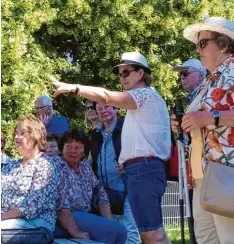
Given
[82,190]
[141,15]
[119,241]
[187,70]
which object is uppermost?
[141,15]

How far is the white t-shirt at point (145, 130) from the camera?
4766mm

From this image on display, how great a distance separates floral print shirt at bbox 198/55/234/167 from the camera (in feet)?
11.9

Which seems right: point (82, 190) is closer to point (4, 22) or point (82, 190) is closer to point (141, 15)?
point (4, 22)

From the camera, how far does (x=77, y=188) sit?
555 cm

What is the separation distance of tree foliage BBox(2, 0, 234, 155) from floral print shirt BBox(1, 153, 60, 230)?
20.1ft

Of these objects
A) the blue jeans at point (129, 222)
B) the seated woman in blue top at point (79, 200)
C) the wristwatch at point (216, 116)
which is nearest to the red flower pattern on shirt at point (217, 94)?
the wristwatch at point (216, 116)

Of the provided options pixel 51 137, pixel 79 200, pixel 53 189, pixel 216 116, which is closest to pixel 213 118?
pixel 216 116

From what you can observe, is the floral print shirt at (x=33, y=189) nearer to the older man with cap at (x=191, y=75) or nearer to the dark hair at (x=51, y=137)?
the dark hair at (x=51, y=137)

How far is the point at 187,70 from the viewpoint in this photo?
6277 mm

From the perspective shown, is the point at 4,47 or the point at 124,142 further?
the point at 4,47

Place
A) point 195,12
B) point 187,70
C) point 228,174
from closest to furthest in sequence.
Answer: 1. point 228,174
2. point 187,70
3. point 195,12

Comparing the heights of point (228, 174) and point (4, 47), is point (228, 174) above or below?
below

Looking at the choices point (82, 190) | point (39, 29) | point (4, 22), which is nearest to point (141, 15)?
point (39, 29)

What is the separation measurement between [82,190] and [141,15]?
8794 millimetres
